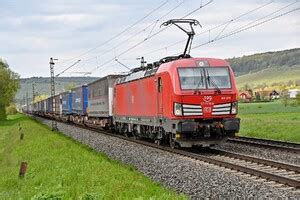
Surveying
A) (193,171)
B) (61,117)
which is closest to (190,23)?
(193,171)

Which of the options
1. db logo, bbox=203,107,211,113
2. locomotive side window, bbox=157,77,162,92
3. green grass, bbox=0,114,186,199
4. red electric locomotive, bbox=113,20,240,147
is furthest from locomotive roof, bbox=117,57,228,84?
green grass, bbox=0,114,186,199

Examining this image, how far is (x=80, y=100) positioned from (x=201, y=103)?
31753 millimetres

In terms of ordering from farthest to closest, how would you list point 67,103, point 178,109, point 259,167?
point 67,103, point 178,109, point 259,167

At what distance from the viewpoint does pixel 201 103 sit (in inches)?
752

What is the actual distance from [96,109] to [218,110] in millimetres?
21395

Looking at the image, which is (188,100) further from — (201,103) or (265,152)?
(265,152)

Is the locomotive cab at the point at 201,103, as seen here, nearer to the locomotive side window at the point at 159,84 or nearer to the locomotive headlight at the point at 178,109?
the locomotive headlight at the point at 178,109

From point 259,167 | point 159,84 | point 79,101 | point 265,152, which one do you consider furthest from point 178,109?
point 79,101

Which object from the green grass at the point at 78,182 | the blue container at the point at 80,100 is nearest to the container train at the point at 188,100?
the green grass at the point at 78,182

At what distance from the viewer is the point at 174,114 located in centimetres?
1905

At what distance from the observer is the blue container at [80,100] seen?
4734 cm

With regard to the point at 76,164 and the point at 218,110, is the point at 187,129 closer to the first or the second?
the point at 218,110

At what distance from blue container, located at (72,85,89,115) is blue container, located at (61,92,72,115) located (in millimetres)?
1742

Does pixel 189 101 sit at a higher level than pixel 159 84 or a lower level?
lower
